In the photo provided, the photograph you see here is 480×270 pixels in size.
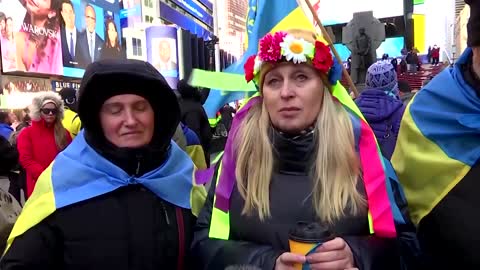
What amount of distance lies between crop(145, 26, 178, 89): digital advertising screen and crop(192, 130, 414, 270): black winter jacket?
139 feet

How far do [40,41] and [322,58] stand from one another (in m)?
32.7

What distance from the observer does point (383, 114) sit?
177 inches

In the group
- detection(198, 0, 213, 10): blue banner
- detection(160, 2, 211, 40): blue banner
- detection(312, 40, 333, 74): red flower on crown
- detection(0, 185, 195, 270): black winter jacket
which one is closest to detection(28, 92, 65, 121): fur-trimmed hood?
detection(0, 185, 195, 270): black winter jacket

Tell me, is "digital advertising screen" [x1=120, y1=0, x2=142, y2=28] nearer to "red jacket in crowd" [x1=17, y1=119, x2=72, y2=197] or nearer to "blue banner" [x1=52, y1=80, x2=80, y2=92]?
"blue banner" [x1=52, y1=80, x2=80, y2=92]

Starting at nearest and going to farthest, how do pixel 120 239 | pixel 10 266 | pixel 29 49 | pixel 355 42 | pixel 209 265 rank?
pixel 10 266
pixel 120 239
pixel 209 265
pixel 355 42
pixel 29 49

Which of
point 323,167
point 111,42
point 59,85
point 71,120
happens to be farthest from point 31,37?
point 323,167

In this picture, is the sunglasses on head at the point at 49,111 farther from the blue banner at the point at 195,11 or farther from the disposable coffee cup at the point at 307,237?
the blue banner at the point at 195,11

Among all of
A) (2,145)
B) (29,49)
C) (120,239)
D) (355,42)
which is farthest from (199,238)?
(29,49)

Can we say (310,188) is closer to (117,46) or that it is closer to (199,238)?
(199,238)

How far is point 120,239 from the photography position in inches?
77.9

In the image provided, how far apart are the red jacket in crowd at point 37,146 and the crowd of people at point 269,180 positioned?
365cm

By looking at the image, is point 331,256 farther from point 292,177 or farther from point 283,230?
point 292,177

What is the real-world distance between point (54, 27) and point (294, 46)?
3475 centimetres

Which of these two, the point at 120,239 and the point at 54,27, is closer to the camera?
the point at 120,239
